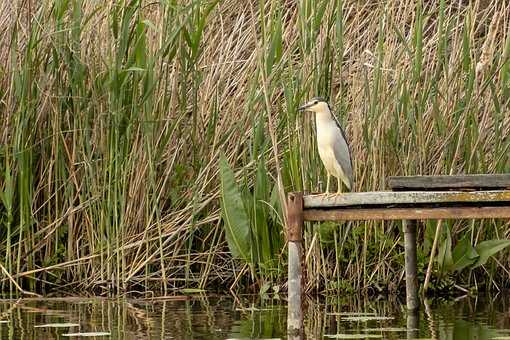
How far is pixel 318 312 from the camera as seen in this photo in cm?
683

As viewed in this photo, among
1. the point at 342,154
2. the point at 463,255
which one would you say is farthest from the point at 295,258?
the point at 463,255

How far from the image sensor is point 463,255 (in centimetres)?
746

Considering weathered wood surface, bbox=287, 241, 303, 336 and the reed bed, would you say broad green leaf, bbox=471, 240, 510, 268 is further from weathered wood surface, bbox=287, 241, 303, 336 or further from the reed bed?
weathered wood surface, bbox=287, 241, 303, 336

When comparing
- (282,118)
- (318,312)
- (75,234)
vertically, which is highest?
(282,118)

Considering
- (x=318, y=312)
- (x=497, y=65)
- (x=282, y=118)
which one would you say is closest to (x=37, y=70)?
(x=282, y=118)

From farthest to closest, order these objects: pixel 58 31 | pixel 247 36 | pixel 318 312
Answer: pixel 247 36 → pixel 58 31 → pixel 318 312

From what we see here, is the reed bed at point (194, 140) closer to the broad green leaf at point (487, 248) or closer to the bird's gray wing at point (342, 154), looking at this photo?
the broad green leaf at point (487, 248)

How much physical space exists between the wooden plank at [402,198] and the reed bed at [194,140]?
1466mm

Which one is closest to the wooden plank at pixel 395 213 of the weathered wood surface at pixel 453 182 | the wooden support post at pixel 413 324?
the weathered wood surface at pixel 453 182

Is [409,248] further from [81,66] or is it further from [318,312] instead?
[81,66]

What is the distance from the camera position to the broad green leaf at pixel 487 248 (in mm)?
7383

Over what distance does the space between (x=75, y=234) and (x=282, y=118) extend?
1532mm

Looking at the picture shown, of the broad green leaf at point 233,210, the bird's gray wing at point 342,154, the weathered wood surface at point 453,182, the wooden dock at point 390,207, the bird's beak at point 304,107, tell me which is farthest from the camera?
the broad green leaf at point 233,210

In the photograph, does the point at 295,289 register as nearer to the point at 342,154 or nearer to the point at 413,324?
the point at 413,324
